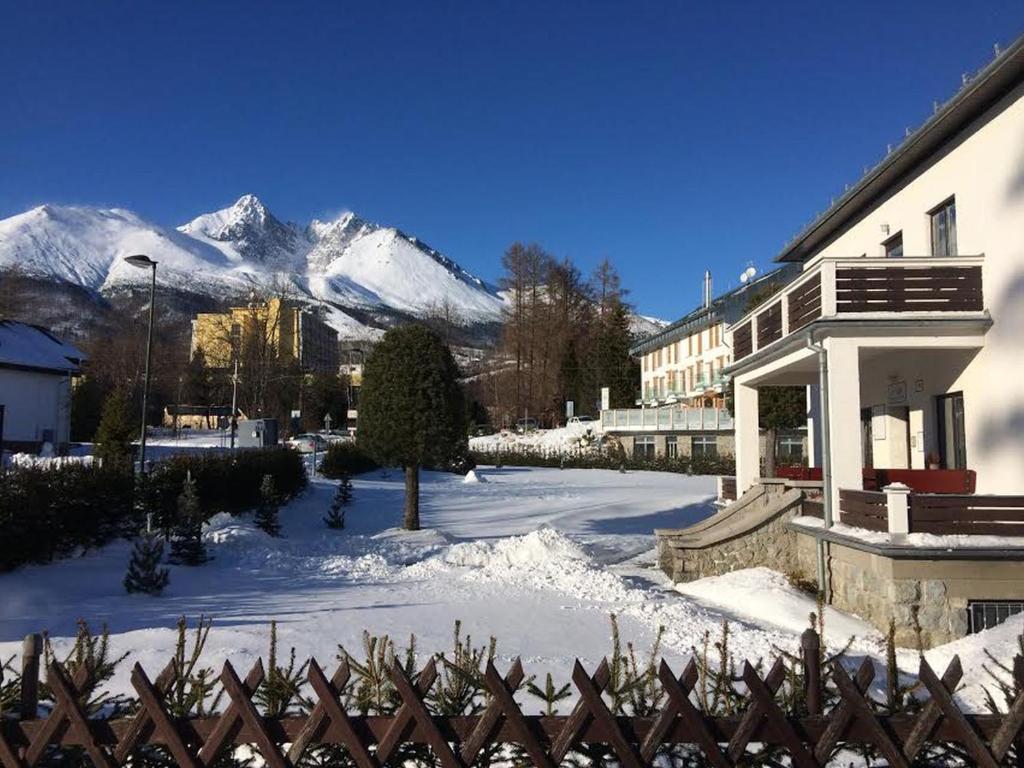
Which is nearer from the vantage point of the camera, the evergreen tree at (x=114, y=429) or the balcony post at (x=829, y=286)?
the balcony post at (x=829, y=286)

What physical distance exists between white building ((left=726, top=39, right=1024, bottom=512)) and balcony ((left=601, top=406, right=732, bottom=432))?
103 feet

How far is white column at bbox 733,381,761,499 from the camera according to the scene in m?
17.3

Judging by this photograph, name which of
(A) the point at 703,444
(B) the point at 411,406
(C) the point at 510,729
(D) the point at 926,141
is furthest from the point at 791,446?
(C) the point at 510,729

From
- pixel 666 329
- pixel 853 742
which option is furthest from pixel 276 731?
pixel 666 329

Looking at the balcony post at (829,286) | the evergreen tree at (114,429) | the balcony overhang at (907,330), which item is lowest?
the evergreen tree at (114,429)

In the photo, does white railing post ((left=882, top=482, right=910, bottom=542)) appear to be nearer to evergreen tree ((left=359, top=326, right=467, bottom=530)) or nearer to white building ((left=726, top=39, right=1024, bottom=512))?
white building ((left=726, top=39, right=1024, bottom=512))

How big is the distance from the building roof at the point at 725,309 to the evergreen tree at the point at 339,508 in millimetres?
31657

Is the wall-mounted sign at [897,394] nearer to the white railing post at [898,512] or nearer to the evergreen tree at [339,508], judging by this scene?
the white railing post at [898,512]

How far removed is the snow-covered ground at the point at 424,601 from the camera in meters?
8.28

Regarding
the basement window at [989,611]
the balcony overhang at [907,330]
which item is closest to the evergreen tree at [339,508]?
the balcony overhang at [907,330]

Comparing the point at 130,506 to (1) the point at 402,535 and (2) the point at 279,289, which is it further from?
(2) the point at 279,289

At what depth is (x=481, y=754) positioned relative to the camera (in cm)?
302

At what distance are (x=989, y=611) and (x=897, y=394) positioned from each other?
6224mm

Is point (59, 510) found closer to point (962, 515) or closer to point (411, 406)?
point (411, 406)
